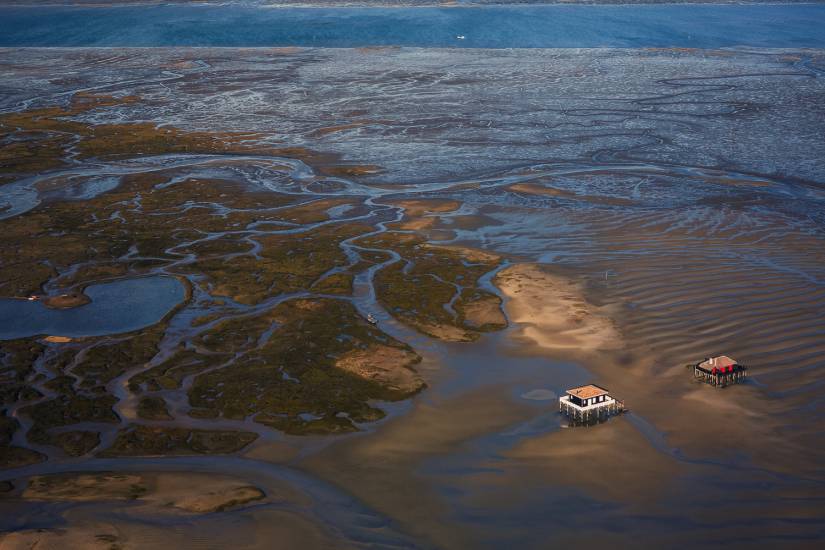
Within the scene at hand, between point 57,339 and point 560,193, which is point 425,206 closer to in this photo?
point 560,193

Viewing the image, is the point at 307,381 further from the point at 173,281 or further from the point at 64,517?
the point at 173,281

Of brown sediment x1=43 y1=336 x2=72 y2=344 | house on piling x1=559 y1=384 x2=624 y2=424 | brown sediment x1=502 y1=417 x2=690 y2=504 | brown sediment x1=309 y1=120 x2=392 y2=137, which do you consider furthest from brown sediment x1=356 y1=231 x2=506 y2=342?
brown sediment x1=309 y1=120 x2=392 y2=137

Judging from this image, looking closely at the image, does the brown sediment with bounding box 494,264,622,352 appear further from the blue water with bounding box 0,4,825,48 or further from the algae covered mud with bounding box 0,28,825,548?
the blue water with bounding box 0,4,825,48

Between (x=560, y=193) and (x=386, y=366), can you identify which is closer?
(x=386, y=366)

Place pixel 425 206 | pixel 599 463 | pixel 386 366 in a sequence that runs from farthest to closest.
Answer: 1. pixel 425 206
2. pixel 386 366
3. pixel 599 463

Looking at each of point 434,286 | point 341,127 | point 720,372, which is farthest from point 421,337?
point 341,127

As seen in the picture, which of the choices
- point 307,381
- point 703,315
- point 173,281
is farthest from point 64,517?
point 703,315

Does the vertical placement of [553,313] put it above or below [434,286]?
above
